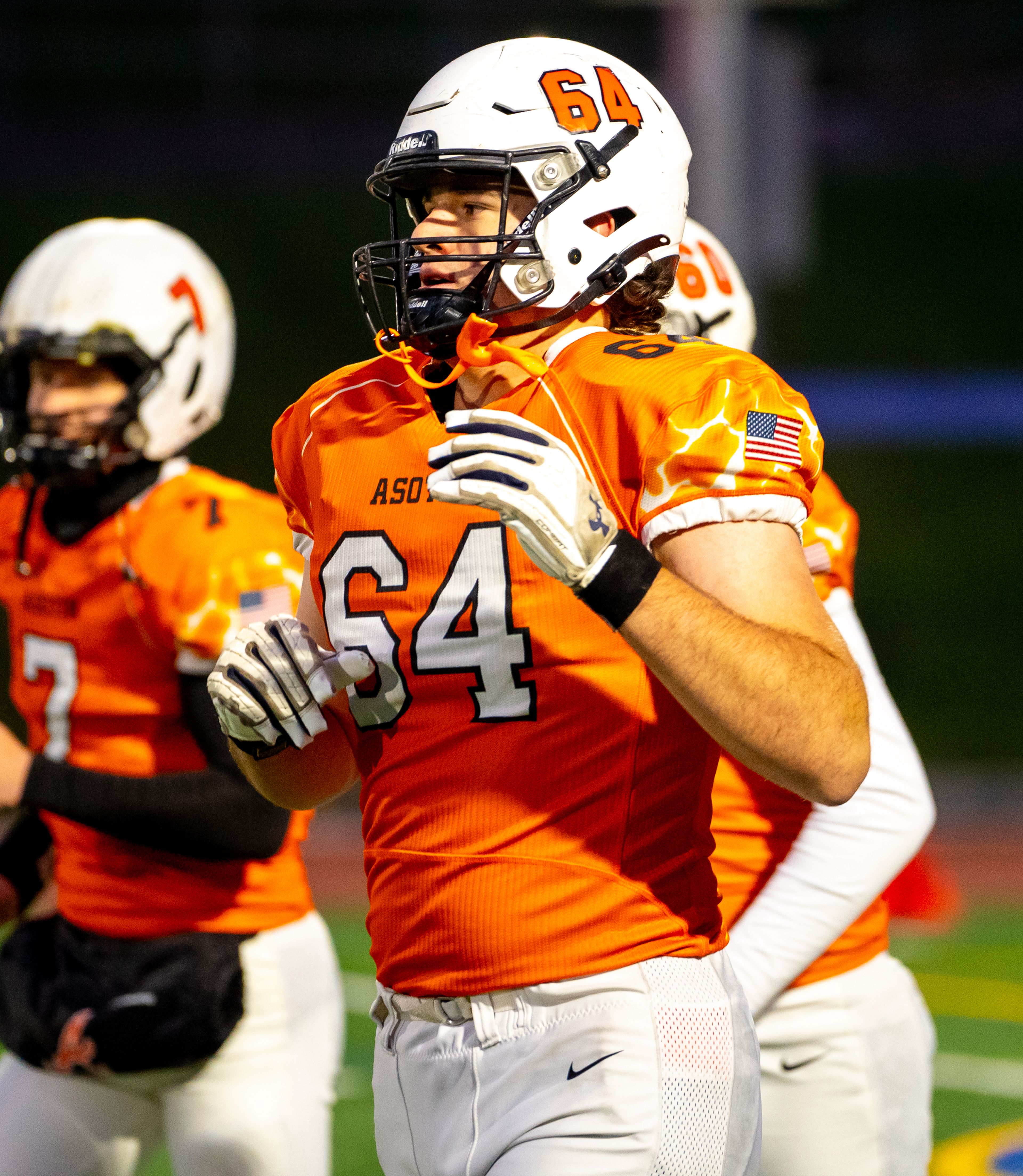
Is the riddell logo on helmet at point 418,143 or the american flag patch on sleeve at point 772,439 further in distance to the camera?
the riddell logo on helmet at point 418,143

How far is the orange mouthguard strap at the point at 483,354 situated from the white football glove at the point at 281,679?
0.39 meters

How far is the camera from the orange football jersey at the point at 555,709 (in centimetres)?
213

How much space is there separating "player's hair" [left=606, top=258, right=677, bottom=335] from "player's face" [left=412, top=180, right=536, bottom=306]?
20 centimetres

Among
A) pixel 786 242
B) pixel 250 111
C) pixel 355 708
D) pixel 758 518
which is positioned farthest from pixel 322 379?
pixel 250 111

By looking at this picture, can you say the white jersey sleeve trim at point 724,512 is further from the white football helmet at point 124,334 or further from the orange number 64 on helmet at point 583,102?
the white football helmet at point 124,334

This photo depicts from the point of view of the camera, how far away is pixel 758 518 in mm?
2090

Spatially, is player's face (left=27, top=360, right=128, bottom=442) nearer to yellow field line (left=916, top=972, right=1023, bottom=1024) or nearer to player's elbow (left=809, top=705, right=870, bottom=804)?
player's elbow (left=809, top=705, right=870, bottom=804)

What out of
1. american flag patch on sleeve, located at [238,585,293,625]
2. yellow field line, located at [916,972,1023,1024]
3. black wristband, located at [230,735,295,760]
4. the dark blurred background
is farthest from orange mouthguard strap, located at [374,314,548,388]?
the dark blurred background

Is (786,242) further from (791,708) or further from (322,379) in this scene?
(791,708)

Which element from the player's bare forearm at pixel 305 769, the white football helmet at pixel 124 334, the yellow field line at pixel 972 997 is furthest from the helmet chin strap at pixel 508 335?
the yellow field line at pixel 972 997

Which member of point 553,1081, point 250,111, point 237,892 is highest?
point 553,1081

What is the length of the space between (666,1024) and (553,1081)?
0.51 ft

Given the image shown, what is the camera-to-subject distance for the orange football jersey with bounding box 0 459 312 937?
3162 millimetres

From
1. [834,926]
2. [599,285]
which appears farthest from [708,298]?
[834,926]
